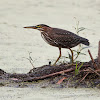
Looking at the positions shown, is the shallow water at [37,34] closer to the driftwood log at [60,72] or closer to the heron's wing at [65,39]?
the driftwood log at [60,72]

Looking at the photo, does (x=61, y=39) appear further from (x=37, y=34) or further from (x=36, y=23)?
(x=36, y=23)

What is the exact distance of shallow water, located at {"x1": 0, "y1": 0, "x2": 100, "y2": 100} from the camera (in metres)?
4.40

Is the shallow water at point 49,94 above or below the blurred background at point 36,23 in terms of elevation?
below

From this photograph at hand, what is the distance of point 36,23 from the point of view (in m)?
9.07

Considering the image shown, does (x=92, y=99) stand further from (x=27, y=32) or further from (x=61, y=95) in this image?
(x=27, y=32)

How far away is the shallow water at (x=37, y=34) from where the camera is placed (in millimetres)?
4402

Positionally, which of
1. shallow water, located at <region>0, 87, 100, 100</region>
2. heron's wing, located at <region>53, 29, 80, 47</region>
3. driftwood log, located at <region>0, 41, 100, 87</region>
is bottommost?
shallow water, located at <region>0, 87, 100, 100</region>

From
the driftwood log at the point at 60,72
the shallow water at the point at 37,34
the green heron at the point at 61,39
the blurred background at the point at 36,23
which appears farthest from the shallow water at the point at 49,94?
the blurred background at the point at 36,23

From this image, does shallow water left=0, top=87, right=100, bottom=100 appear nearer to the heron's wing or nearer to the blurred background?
the heron's wing

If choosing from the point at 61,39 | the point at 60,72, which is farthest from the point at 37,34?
the point at 60,72

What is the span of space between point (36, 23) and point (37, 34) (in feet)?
2.72

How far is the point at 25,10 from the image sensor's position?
10.2 meters

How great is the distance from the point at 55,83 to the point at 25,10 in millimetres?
5740

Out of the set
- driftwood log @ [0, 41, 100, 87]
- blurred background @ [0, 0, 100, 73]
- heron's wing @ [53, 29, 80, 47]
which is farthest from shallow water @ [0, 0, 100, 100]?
heron's wing @ [53, 29, 80, 47]
